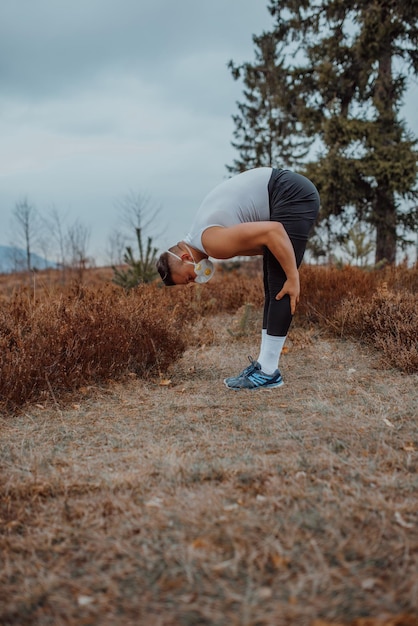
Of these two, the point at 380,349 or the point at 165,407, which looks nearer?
the point at 165,407

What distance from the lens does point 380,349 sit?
169 inches

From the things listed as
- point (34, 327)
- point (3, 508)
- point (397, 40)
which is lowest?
point (3, 508)

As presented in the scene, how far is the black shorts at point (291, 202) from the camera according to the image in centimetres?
310

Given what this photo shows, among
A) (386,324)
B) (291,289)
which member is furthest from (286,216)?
(386,324)

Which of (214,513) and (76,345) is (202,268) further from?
(214,513)

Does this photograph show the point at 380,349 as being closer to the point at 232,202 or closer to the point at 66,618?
the point at 232,202

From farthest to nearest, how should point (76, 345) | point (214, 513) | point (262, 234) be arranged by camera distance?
1. point (76, 345)
2. point (262, 234)
3. point (214, 513)

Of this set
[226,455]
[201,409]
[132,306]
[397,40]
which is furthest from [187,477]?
[397,40]

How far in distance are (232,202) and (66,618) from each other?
2.24 meters

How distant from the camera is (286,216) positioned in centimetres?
310

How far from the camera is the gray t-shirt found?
295 cm

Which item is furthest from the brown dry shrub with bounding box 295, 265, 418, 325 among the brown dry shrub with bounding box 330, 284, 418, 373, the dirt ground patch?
the dirt ground patch

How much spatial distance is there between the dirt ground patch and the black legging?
594 mm

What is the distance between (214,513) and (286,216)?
6.24 ft
